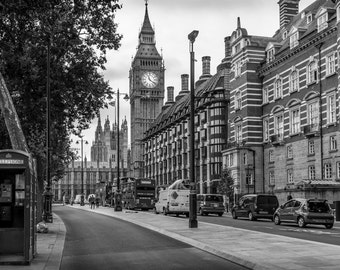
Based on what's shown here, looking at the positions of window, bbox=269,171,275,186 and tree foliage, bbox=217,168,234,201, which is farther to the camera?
tree foliage, bbox=217,168,234,201

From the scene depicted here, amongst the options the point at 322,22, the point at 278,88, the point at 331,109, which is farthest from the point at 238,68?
the point at 331,109

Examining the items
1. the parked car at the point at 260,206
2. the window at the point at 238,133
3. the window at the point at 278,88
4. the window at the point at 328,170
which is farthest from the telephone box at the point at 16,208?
the window at the point at 238,133

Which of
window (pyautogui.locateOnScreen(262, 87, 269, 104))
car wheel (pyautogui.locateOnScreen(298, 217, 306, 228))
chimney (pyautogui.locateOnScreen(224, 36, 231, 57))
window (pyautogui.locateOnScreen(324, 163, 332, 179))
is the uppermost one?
chimney (pyautogui.locateOnScreen(224, 36, 231, 57))

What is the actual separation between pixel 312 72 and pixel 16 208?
43547 mm

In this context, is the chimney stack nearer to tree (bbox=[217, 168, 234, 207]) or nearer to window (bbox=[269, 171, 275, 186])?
tree (bbox=[217, 168, 234, 207])

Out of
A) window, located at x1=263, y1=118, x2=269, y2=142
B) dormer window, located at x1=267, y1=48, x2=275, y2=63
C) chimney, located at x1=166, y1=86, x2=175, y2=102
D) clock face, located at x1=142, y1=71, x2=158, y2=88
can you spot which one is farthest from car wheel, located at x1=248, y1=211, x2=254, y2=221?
clock face, located at x1=142, y1=71, x2=158, y2=88

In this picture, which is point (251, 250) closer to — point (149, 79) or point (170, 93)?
point (170, 93)

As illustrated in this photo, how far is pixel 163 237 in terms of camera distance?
68.3ft

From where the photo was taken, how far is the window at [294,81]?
182 ft

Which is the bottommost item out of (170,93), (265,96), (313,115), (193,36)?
(313,115)

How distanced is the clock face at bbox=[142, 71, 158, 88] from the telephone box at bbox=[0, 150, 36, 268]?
515 ft

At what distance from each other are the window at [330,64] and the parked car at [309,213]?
22.6 meters

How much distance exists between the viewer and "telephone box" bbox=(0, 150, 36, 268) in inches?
492

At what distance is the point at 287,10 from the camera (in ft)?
227
